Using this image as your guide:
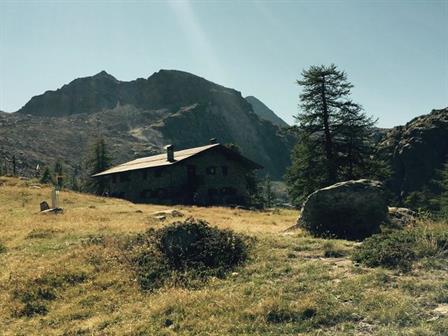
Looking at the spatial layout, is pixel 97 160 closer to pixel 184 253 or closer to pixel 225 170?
pixel 225 170

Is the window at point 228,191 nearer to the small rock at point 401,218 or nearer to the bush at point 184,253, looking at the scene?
the small rock at point 401,218

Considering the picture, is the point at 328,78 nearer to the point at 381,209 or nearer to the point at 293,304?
the point at 381,209

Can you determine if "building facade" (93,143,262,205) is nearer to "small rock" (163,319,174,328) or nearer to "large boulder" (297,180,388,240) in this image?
"large boulder" (297,180,388,240)

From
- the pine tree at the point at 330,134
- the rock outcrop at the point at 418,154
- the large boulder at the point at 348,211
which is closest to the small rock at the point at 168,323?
the large boulder at the point at 348,211

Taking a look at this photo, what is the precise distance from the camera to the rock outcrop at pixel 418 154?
156 m

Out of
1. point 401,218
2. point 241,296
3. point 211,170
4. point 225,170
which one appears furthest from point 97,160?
point 241,296

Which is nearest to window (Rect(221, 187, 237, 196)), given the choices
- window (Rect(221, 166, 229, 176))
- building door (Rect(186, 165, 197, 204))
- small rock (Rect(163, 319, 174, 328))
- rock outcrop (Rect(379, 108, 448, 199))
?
window (Rect(221, 166, 229, 176))

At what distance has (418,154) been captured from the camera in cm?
15875

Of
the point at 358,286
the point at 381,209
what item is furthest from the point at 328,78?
the point at 358,286

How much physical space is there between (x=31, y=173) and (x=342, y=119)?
134624 millimetres

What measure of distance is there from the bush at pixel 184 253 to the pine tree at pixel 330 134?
1120 inches

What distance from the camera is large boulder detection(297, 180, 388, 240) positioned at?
17.9m

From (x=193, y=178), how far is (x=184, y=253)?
38.7 m

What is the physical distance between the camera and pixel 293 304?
9.45 meters
